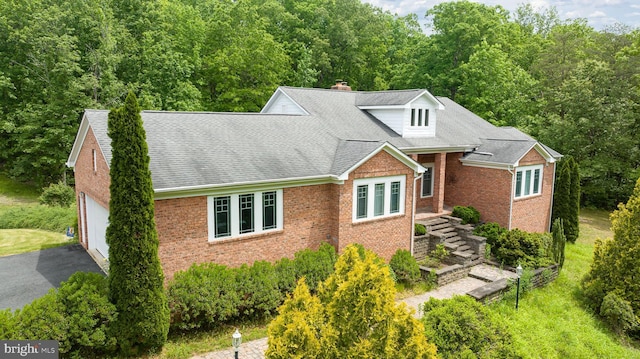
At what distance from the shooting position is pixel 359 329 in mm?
7211

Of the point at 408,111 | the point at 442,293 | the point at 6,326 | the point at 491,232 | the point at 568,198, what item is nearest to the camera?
the point at 6,326

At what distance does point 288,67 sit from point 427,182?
2400 centimetres

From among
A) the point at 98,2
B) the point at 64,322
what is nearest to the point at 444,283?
the point at 64,322

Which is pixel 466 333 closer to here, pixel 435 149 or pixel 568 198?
pixel 435 149

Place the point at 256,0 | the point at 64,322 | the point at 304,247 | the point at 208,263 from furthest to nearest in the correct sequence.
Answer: the point at 256,0
the point at 304,247
the point at 208,263
the point at 64,322

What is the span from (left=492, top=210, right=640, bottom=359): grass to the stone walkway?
1411 millimetres

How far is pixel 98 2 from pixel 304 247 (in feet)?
97.5

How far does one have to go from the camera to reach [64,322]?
9594 millimetres

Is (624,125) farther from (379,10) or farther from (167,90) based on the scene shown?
(167,90)

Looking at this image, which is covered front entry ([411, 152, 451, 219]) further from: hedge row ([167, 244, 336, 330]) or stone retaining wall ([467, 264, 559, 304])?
hedge row ([167, 244, 336, 330])

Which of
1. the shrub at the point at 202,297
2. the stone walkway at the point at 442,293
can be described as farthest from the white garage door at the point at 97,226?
the stone walkway at the point at 442,293

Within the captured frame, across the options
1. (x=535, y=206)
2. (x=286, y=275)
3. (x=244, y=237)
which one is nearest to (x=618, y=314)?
(x=535, y=206)

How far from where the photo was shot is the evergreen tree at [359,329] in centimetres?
710

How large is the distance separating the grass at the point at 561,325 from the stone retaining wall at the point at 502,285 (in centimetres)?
25
